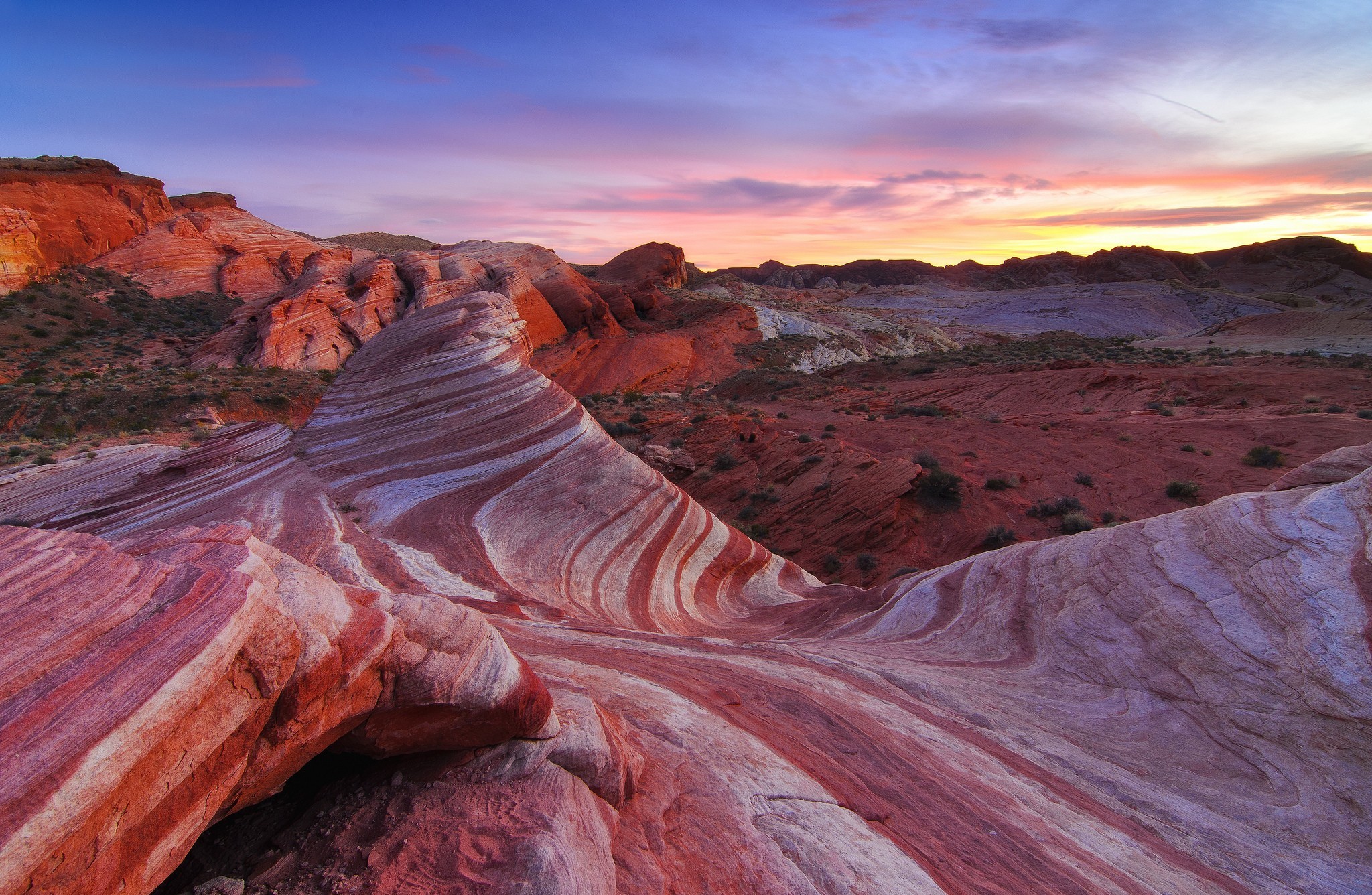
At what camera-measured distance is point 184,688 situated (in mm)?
2521

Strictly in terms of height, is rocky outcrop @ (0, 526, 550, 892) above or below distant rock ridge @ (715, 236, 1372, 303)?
below

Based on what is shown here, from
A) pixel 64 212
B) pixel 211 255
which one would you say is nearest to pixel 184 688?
pixel 211 255

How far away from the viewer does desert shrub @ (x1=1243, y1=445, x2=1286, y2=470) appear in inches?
704

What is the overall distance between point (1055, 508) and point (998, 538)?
2407 millimetres

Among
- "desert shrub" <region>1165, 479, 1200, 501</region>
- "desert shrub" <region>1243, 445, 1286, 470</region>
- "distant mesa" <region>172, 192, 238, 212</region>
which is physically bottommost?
"desert shrub" <region>1165, 479, 1200, 501</region>

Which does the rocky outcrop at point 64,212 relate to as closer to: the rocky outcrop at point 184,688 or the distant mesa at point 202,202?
the distant mesa at point 202,202

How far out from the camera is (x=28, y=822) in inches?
77.3

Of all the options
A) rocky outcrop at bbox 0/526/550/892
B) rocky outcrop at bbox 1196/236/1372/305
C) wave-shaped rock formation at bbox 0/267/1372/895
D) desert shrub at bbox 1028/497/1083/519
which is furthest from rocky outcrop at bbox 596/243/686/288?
rocky outcrop at bbox 1196/236/1372/305

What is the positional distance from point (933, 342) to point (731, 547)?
53.3 m

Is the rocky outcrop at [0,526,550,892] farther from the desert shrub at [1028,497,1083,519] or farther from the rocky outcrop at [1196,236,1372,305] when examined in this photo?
the rocky outcrop at [1196,236,1372,305]

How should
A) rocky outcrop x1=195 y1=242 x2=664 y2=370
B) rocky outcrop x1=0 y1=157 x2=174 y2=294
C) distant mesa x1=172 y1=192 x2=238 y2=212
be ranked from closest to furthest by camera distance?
rocky outcrop x1=195 y1=242 x2=664 y2=370
rocky outcrop x1=0 y1=157 x2=174 y2=294
distant mesa x1=172 y1=192 x2=238 y2=212

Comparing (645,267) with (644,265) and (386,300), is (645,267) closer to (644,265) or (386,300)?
(644,265)

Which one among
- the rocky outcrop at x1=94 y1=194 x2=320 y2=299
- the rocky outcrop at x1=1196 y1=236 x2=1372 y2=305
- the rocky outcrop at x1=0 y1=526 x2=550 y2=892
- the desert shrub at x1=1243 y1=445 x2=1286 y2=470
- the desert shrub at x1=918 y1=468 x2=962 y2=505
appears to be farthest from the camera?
the rocky outcrop at x1=1196 y1=236 x2=1372 y2=305

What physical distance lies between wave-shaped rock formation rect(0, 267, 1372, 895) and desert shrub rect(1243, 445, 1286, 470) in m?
13.6
